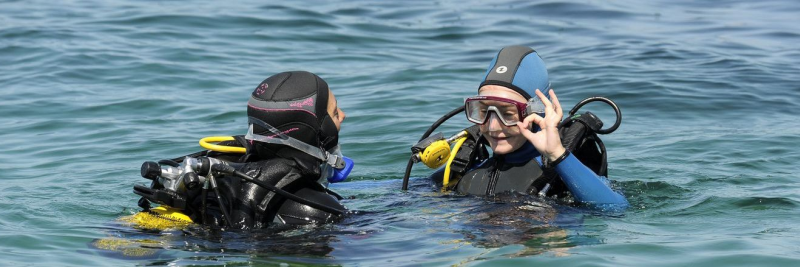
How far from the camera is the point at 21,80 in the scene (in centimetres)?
1066

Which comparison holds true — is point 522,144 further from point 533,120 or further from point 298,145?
point 298,145

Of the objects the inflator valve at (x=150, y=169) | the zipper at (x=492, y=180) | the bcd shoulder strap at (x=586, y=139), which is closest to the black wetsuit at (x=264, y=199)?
the inflator valve at (x=150, y=169)

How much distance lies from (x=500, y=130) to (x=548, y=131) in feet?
1.76

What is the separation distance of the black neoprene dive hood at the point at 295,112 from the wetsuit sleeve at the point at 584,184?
44.2 inches

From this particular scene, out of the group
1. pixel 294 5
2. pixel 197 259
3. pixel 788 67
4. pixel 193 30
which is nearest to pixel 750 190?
pixel 197 259

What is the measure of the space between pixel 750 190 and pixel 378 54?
6.42 m

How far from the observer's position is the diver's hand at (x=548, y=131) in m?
4.96

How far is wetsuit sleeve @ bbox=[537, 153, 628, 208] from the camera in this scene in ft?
16.9

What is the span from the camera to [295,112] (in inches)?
189

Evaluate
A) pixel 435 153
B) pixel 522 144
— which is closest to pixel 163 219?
pixel 435 153

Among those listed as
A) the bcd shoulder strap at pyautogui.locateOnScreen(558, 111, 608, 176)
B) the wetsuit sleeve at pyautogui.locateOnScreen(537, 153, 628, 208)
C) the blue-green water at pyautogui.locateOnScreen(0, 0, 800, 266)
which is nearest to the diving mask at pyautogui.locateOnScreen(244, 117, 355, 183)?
the blue-green water at pyautogui.locateOnScreen(0, 0, 800, 266)

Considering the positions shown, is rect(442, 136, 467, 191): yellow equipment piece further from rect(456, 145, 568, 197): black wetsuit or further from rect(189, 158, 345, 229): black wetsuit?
rect(189, 158, 345, 229): black wetsuit

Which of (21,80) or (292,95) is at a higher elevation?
(292,95)

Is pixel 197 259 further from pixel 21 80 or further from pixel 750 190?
pixel 21 80
